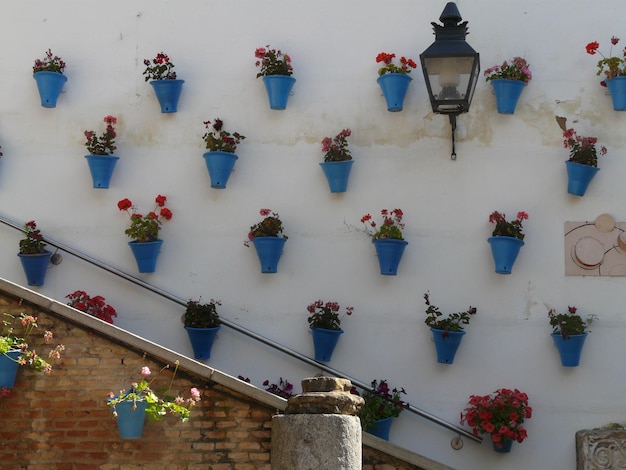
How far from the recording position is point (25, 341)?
→ 619 cm

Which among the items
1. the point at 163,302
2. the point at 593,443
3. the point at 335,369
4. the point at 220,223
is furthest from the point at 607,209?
the point at 163,302

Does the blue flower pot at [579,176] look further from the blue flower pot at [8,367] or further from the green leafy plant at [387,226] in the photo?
the blue flower pot at [8,367]

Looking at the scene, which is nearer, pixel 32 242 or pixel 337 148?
pixel 337 148

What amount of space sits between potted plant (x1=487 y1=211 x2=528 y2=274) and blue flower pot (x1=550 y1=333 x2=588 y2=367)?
61 cm

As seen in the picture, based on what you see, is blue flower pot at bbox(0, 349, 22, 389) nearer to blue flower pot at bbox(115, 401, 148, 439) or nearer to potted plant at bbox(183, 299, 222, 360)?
blue flower pot at bbox(115, 401, 148, 439)

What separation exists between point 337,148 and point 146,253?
163 centimetres

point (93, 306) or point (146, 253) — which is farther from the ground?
point (146, 253)

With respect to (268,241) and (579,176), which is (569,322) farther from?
(268,241)

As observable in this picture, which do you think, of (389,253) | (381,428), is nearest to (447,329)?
(389,253)

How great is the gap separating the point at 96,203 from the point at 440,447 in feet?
10.5

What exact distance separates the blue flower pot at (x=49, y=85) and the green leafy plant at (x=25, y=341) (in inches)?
95.5

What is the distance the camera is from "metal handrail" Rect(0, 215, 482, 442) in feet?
24.7

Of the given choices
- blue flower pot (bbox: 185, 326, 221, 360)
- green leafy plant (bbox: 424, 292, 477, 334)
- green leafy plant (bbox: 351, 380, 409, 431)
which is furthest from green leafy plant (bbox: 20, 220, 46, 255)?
green leafy plant (bbox: 424, 292, 477, 334)

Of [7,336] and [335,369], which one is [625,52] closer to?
[335,369]
